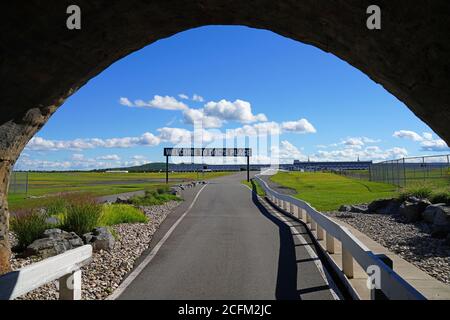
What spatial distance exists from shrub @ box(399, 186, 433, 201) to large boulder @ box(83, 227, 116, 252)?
15044mm

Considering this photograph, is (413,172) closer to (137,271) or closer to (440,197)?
(440,197)

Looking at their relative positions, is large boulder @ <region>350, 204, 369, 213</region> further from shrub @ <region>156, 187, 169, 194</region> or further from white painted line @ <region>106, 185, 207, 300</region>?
shrub @ <region>156, 187, 169, 194</region>

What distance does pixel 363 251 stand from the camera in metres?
6.05

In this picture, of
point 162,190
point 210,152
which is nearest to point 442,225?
point 162,190

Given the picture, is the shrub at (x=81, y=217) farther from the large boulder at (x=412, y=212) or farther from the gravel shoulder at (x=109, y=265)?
the large boulder at (x=412, y=212)

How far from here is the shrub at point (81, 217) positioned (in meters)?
12.1

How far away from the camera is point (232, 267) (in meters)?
8.69

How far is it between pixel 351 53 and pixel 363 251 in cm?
291

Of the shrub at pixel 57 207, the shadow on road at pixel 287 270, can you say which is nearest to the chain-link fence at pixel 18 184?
the shrub at pixel 57 207

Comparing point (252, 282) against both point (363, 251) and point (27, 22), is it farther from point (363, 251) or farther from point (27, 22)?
point (27, 22)

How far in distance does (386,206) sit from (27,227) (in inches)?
632

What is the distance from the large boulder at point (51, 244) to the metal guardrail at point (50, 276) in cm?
460

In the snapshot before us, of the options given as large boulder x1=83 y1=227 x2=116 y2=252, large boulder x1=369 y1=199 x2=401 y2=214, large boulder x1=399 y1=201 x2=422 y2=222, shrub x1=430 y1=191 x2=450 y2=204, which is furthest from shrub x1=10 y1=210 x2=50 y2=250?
shrub x1=430 y1=191 x2=450 y2=204

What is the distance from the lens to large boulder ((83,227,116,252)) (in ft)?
34.5
